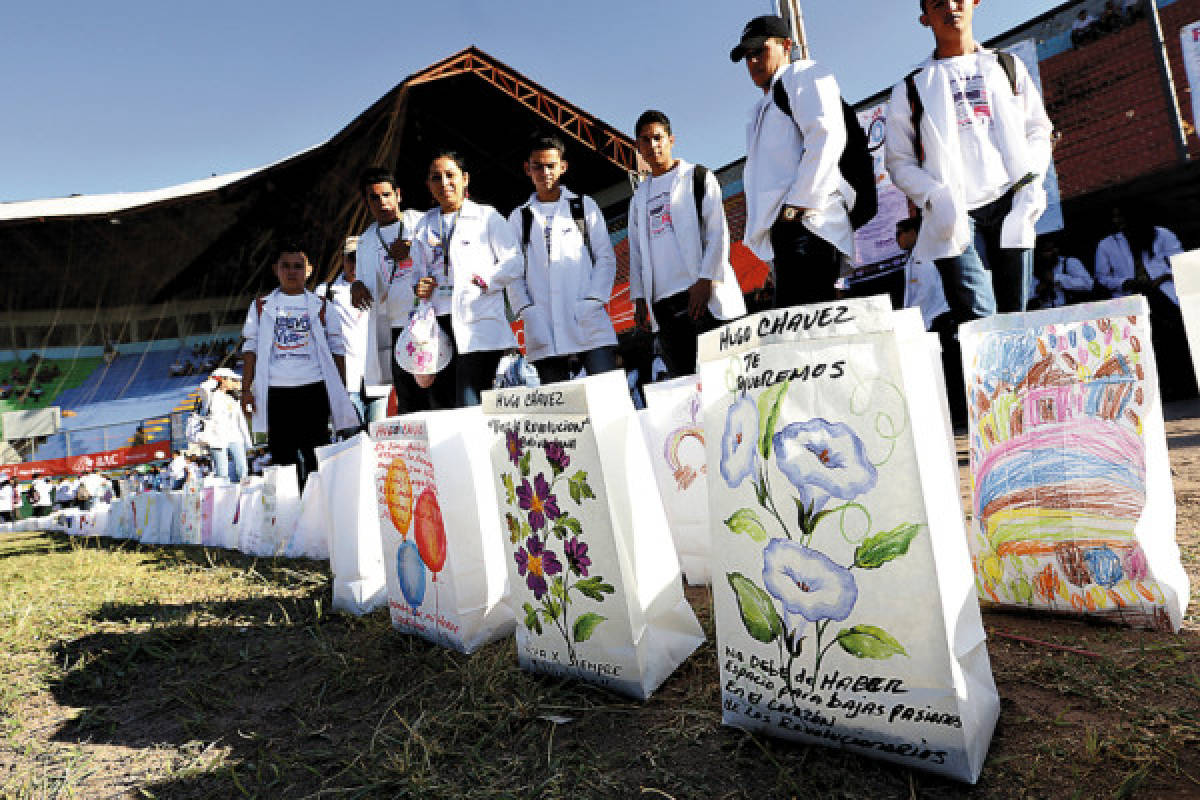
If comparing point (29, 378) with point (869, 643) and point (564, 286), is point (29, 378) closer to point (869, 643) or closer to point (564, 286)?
point (564, 286)

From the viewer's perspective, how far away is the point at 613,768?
0.98 metres

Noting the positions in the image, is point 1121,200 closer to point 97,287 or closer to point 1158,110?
point 1158,110

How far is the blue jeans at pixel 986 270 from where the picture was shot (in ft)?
5.80

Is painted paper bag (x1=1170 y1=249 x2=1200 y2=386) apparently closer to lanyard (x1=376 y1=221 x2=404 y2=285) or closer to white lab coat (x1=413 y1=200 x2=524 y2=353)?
white lab coat (x1=413 y1=200 x2=524 y2=353)

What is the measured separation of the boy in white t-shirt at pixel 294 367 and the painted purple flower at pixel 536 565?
2112 mm

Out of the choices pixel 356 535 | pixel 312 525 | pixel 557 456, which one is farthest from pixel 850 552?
pixel 312 525

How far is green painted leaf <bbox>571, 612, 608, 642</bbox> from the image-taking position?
1.25 meters

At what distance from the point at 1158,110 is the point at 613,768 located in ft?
25.7

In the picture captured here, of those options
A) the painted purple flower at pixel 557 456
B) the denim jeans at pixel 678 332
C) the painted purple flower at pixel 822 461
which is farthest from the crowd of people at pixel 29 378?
the painted purple flower at pixel 822 461

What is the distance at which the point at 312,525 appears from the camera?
3.17m

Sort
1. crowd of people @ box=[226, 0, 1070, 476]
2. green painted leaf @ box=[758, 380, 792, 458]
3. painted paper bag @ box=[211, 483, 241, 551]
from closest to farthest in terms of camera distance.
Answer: green painted leaf @ box=[758, 380, 792, 458] → crowd of people @ box=[226, 0, 1070, 476] → painted paper bag @ box=[211, 483, 241, 551]

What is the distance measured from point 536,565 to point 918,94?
1.71m

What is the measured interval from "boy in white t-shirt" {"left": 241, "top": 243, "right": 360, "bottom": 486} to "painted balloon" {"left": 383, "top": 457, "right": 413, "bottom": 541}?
1.57m

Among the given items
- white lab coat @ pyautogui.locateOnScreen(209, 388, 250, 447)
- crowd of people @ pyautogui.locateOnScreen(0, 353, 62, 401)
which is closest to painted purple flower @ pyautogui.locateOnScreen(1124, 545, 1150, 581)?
white lab coat @ pyautogui.locateOnScreen(209, 388, 250, 447)
